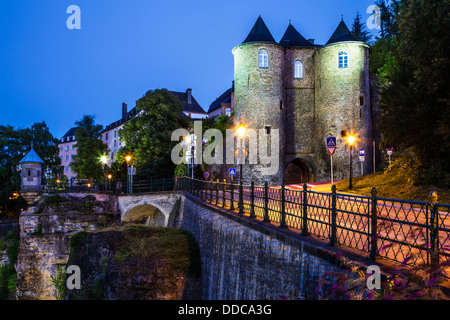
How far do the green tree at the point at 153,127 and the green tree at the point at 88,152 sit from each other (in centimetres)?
1001

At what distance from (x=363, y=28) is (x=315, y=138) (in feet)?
122

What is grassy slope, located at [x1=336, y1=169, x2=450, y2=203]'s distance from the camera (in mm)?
16719

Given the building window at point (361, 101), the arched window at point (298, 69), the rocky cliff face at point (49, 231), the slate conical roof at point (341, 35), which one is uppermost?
the slate conical roof at point (341, 35)

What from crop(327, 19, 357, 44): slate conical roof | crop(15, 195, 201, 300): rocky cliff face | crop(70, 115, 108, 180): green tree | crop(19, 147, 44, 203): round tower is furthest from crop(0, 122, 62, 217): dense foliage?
crop(327, 19, 357, 44): slate conical roof

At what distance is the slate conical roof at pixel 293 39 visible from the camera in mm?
41250

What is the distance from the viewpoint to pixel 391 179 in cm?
2198

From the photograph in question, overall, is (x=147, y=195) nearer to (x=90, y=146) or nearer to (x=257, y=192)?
(x=257, y=192)

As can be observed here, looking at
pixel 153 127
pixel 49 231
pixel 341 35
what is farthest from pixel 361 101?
pixel 49 231

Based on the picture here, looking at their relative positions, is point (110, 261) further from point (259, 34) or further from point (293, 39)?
point (293, 39)

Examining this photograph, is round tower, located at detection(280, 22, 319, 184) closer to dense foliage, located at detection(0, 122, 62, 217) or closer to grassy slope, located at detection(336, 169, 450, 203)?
grassy slope, located at detection(336, 169, 450, 203)

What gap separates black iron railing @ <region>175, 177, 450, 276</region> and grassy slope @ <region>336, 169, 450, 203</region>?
6.84 meters

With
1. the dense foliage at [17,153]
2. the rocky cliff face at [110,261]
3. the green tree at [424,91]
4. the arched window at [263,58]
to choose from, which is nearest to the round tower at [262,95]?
the arched window at [263,58]

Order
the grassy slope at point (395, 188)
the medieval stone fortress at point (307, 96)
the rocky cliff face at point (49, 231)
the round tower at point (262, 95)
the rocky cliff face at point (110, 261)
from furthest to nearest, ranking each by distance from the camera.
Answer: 1. the round tower at point (262, 95)
2. the medieval stone fortress at point (307, 96)
3. the rocky cliff face at point (49, 231)
4. the grassy slope at point (395, 188)
5. the rocky cliff face at point (110, 261)

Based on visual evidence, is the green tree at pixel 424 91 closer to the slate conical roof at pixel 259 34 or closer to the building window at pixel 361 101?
the building window at pixel 361 101
